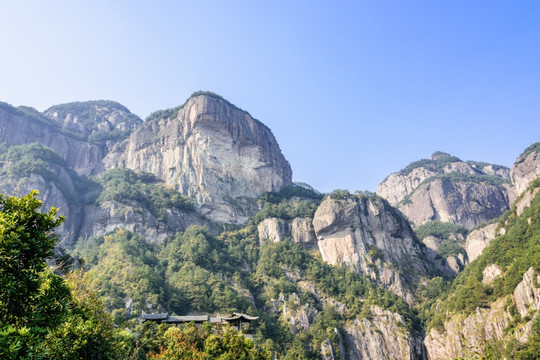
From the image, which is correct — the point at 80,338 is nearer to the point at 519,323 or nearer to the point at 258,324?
the point at 258,324

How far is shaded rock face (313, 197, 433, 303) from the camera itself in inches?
3332

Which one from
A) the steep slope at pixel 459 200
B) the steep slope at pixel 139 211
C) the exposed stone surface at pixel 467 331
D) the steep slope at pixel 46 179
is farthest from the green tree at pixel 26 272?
the steep slope at pixel 459 200

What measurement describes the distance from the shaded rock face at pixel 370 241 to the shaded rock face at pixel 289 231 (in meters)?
2.36

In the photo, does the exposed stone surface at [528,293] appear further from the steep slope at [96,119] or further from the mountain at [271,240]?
the steep slope at [96,119]

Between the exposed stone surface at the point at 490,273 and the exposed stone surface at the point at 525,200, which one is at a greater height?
the exposed stone surface at the point at 525,200

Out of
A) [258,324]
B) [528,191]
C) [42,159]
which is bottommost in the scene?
[258,324]

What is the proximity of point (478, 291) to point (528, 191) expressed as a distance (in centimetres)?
2872

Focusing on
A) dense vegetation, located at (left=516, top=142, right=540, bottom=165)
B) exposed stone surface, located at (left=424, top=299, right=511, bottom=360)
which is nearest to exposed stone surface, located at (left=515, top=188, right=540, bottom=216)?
exposed stone surface, located at (left=424, top=299, right=511, bottom=360)

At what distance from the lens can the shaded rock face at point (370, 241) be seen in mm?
84625

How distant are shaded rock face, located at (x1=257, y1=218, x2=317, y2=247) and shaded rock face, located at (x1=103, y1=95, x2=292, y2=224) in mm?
9857

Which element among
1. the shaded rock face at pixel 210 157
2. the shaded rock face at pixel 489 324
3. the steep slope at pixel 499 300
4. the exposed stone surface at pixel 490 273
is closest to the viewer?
the shaded rock face at pixel 489 324

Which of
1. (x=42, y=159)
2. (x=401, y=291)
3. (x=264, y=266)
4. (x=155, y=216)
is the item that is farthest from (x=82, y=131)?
(x=401, y=291)

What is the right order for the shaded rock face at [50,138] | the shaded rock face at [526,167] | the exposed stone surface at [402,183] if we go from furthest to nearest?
→ the exposed stone surface at [402,183]
the shaded rock face at [50,138]
the shaded rock face at [526,167]

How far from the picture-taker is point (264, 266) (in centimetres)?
8306
